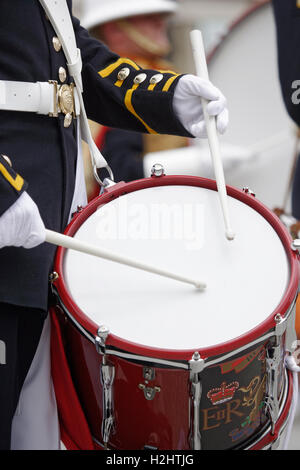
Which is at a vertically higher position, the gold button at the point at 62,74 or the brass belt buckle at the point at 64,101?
the gold button at the point at 62,74

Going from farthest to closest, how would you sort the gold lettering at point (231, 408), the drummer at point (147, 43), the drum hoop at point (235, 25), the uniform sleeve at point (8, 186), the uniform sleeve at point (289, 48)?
the drummer at point (147, 43)
the drum hoop at point (235, 25)
the uniform sleeve at point (289, 48)
the gold lettering at point (231, 408)
the uniform sleeve at point (8, 186)

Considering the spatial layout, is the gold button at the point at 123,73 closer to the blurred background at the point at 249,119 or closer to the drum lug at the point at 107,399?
the drum lug at the point at 107,399

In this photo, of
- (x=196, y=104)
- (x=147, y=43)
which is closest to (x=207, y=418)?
(x=196, y=104)

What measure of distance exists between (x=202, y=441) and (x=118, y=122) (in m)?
0.57

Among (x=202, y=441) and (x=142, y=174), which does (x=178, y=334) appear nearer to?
(x=202, y=441)

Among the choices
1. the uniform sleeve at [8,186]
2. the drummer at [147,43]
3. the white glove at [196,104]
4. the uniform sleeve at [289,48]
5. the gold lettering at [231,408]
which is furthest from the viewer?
the drummer at [147,43]

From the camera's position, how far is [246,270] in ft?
3.10

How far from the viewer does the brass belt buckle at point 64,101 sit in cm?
94

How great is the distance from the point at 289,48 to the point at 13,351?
0.91 meters

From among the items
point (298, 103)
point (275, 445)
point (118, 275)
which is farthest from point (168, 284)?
point (298, 103)

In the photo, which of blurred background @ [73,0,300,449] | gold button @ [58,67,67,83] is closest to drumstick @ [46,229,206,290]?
gold button @ [58,67,67,83]

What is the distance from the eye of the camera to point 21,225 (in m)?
0.84

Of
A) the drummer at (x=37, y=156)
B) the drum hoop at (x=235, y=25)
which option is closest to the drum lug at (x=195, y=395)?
the drummer at (x=37, y=156)

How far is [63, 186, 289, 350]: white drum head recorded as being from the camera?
0.88m
